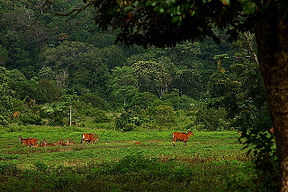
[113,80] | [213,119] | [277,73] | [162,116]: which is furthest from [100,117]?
[277,73]

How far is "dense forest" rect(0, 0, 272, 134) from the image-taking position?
34.3m

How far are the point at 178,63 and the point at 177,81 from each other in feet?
23.4

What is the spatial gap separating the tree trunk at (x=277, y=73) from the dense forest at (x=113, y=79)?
19.4 m

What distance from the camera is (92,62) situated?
7344 cm

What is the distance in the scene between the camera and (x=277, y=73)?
18.5ft

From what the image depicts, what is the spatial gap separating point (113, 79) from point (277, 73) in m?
63.2

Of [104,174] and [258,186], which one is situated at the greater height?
[258,186]

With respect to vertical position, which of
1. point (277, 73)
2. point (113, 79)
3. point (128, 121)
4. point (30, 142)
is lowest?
point (30, 142)

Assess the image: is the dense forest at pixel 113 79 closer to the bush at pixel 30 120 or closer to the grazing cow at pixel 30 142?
the bush at pixel 30 120

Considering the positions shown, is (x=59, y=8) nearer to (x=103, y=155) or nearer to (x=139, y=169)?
(x=103, y=155)

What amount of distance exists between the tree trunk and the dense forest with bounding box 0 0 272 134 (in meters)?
19.4

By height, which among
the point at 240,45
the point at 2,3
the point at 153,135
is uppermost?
the point at 2,3

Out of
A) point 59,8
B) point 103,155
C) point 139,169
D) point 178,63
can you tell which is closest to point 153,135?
point 103,155

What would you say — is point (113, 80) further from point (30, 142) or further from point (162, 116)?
point (30, 142)
